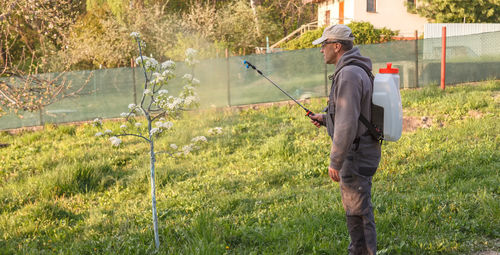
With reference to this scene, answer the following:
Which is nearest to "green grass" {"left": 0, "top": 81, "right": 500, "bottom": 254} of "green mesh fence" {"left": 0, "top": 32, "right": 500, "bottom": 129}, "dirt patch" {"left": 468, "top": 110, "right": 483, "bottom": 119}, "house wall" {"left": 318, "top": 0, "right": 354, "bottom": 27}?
"dirt patch" {"left": 468, "top": 110, "right": 483, "bottom": 119}

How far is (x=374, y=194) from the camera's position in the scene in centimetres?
560

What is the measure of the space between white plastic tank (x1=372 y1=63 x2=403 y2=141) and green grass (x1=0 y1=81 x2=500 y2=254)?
130 cm

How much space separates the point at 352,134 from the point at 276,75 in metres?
10.8

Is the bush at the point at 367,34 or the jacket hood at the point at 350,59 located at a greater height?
the bush at the point at 367,34

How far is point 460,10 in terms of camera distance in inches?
888

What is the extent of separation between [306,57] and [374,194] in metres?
8.83

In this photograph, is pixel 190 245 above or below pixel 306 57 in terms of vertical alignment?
below

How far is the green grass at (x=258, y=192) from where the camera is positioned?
450 cm

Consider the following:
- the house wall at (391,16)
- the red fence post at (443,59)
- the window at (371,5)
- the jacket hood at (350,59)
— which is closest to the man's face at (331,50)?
the jacket hood at (350,59)

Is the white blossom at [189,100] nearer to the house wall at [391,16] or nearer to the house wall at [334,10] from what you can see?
the house wall at [334,10]

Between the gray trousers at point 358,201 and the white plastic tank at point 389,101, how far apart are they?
37 centimetres

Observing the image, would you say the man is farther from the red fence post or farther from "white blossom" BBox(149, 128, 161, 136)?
the red fence post

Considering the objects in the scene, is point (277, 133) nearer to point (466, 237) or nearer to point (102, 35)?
point (466, 237)

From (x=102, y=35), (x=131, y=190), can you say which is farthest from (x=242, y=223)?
(x=102, y=35)
